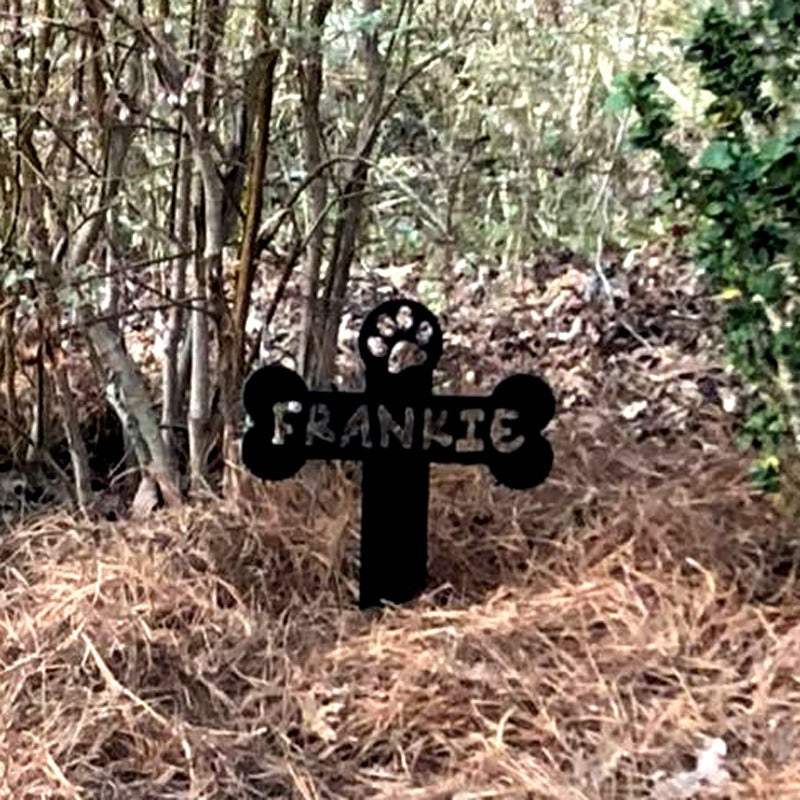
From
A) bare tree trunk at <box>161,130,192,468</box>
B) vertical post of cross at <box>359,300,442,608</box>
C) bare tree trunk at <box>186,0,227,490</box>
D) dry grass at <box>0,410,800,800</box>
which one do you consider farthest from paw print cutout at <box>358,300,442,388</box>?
bare tree trunk at <box>161,130,192,468</box>

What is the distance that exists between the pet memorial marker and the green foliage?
0.44 m

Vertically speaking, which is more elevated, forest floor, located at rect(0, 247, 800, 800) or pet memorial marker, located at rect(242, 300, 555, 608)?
pet memorial marker, located at rect(242, 300, 555, 608)

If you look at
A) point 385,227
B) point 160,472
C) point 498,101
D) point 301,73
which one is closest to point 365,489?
point 160,472

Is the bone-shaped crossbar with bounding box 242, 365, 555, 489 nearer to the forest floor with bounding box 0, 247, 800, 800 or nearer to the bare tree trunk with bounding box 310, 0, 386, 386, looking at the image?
the forest floor with bounding box 0, 247, 800, 800

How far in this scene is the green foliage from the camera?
309cm

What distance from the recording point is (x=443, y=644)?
3.24 metres

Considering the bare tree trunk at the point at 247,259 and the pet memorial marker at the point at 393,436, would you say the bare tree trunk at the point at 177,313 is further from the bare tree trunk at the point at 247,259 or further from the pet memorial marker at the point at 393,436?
the pet memorial marker at the point at 393,436

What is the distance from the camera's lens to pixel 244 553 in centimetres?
360

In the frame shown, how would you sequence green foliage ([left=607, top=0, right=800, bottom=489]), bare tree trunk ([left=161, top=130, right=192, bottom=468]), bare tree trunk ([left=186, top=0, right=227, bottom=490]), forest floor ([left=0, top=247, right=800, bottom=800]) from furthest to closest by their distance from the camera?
bare tree trunk ([left=161, top=130, right=192, bottom=468]) < bare tree trunk ([left=186, top=0, right=227, bottom=490]) < green foliage ([left=607, top=0, right=800, bottom=489]) < forest floor ([left=0, top=247, right=800, bottom=800])

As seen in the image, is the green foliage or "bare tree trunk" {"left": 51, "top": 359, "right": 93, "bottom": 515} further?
"bare tree trunk" {"left": 51, "top": 359, "right": 93, "bottom": 515}

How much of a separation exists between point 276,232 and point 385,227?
2.88 ft

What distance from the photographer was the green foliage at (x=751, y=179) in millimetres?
3092

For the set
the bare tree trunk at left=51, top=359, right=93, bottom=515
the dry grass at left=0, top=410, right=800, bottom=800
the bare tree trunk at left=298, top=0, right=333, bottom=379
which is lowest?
the dry grass at left=0, top=410, right=800, bottom=800

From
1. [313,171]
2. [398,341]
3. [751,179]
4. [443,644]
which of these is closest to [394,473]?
[398,341]
